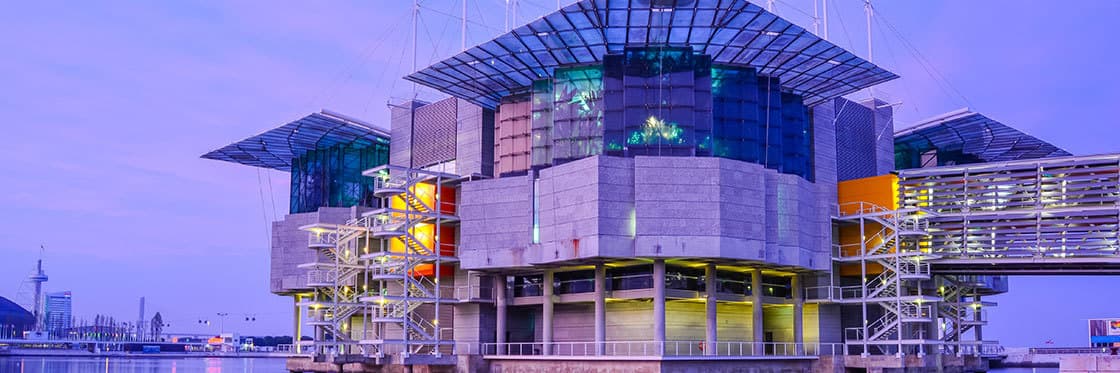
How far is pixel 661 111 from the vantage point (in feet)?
238

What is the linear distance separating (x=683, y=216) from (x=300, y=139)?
47346mm

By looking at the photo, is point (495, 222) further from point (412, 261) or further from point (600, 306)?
point (600, 306)

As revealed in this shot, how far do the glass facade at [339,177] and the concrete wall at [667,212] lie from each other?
32362 mm

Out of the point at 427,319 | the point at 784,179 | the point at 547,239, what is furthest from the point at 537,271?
the point at 784,179

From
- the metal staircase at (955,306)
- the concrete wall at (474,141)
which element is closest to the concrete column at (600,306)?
the concrete wall at (474,141)

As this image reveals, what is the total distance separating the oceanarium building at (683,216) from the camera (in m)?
69.2

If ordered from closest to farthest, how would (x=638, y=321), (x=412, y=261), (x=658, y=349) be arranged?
(x=658, y=349), (x=638, y=321), (x=412, y=261)

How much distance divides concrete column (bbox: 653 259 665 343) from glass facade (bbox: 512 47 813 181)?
7491 millimetres

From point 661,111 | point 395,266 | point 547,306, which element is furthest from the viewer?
point 395,266

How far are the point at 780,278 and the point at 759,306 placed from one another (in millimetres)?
5153

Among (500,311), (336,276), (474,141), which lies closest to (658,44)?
(474,141)

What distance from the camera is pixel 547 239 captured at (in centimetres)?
7244

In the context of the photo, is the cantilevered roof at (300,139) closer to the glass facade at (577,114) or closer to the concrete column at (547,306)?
the glass facade at (577,114)

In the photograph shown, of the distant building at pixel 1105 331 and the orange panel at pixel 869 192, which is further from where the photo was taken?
the distant building at pixel 1105 331
